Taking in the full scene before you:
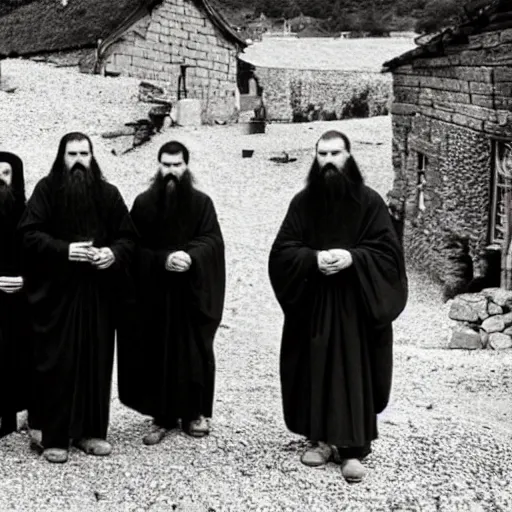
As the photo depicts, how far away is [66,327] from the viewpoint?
17.9 feet

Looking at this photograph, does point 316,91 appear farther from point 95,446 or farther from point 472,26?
point 95,446

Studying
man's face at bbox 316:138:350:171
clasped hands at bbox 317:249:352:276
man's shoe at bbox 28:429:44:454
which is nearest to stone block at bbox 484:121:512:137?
man's face at bbox 316:138:350:171

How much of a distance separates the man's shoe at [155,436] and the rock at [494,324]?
5.11 meters

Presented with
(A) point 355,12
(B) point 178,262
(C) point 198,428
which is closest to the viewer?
(B) point 178,262

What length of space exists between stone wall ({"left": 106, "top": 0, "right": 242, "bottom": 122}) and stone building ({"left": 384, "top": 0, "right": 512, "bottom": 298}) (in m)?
11.5

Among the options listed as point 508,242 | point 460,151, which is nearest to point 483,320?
point 508,242

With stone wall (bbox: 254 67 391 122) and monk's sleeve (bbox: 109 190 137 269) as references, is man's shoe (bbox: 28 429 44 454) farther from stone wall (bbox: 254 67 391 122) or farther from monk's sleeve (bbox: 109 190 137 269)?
stone wall (bbox: 254 67 391 122)

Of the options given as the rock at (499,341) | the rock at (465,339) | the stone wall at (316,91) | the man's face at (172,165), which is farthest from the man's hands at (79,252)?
the stone wall at (316,91)

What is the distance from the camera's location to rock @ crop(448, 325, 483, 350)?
9703 mm

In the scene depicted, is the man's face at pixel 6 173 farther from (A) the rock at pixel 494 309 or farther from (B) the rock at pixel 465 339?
(A) the rock at pixel 494 309

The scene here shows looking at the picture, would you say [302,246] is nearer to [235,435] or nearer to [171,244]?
[171,244]

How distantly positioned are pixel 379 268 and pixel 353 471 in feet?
4.10

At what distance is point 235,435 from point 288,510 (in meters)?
1.15

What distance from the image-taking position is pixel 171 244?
581 centimetres
